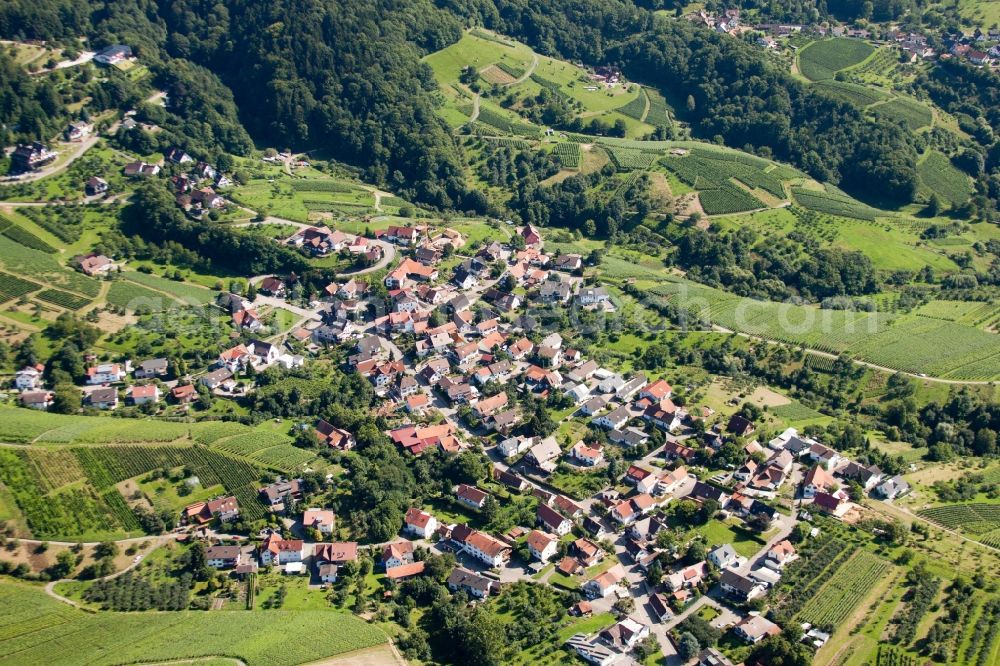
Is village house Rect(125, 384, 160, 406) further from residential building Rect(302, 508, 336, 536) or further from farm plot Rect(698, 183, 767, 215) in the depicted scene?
farm plot Rect(698, 183, 767, 215)

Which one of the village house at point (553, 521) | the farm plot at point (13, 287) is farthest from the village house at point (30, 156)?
the village house at point (553, 521)

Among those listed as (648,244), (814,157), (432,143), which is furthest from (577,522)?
(814,157)

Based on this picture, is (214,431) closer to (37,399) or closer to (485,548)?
(37,399)

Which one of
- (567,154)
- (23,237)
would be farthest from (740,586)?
(23,237)

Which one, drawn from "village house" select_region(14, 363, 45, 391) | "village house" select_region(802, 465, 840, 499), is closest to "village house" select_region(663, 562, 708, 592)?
"village house" select_region(802, 465, 840, 499)

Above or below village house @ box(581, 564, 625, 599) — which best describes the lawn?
above

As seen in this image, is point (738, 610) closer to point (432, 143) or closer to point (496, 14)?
point (432, 143)
